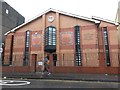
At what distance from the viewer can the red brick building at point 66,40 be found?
26203 millimetres

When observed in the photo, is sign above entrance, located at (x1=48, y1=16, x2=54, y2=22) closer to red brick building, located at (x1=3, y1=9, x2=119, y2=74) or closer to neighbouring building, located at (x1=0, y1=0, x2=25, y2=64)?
red brick building, located at (x1=3, y1=9, x2=119, y2=74)

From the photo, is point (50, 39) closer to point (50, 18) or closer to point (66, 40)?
point (66, 40)

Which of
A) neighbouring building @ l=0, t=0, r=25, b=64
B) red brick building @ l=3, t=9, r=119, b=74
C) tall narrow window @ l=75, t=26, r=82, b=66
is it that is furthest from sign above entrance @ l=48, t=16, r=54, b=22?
neighbouring building @ l=0, t=0, r=25, b=64

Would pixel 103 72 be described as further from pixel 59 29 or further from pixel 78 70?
pixel 59 29

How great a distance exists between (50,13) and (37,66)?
1231 cm

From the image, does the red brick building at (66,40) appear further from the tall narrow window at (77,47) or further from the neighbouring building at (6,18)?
the neighbouring building at (6,18)

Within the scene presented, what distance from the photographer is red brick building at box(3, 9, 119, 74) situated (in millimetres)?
26203

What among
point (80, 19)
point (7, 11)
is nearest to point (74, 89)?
point (80, 19)

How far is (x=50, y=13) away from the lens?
101ft

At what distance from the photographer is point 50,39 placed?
29297 mm

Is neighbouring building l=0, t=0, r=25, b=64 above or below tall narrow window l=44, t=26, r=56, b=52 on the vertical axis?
above

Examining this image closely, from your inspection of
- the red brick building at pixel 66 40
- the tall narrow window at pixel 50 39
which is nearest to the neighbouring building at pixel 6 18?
the red brick building at pixel 66 40

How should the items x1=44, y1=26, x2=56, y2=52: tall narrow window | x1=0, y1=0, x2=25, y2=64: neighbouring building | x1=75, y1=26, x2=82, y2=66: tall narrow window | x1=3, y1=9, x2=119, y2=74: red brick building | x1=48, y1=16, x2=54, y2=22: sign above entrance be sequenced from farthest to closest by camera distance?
x1=0, y1=0, x2=25, y2=64: neighbouring building < x1=48, y1=16, x2=54, y2=22: sign above entrance < x1=44, y1=26, x2=56, y2=52: tall narrow window < x1=75, y1=26, x2=82, y2=66: tall narrow window < x1=3, y1=9, x2=119, y2=74: red brick building

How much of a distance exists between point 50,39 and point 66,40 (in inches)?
109
